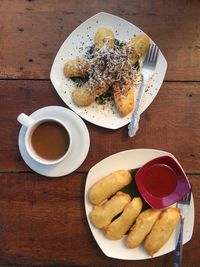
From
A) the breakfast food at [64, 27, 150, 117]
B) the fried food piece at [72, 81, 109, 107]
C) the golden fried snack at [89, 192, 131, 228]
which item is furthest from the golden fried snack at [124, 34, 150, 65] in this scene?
the golden fried snack at [89, 192, 131, 228]

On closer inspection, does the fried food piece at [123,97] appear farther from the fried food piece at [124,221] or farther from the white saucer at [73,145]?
the fried food piece at [124,221]

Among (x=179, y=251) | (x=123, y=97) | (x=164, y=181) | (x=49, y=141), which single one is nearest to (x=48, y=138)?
(x=49, y=141)

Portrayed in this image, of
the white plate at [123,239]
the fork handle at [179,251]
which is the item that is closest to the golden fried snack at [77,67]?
the white plate at [123,239]

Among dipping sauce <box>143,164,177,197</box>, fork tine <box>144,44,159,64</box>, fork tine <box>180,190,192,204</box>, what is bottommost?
fork tine <box>180,190,192,204</box>

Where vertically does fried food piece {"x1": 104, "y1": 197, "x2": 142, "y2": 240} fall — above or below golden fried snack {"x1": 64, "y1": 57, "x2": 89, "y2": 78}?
below

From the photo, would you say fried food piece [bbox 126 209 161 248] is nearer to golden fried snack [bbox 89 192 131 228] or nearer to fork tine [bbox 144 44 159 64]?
golden fried snack [bbox 89 192 131 228]
